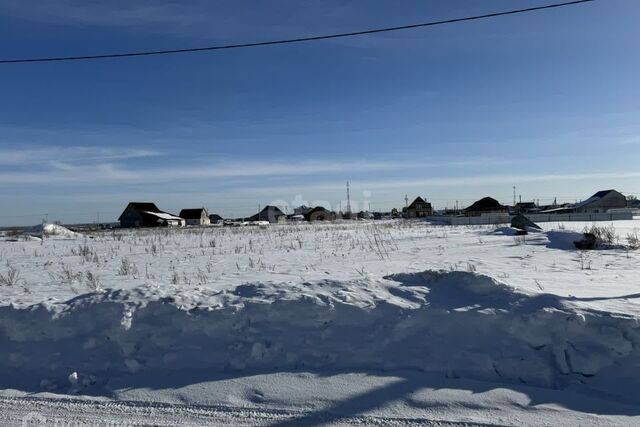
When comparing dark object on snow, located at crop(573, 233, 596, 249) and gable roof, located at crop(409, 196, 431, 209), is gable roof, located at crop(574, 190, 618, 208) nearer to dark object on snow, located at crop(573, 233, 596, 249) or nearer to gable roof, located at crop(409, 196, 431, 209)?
gable roof, located at crop(409, 196, 431, 209)

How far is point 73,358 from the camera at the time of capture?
180 inches

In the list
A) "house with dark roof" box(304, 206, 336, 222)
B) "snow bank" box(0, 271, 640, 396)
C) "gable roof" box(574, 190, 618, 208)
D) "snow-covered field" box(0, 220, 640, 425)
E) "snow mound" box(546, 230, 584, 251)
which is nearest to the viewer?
"snow-covered field" box(0, 220, 640, 425)

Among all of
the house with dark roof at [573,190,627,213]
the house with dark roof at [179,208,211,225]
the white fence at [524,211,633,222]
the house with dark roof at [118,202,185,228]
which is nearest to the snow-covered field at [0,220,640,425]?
the white fence at [524,211,633,222]

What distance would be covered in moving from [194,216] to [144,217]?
10531 millimetres

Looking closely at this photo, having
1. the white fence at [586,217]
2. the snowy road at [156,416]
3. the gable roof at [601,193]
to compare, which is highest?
the gable roof at [601,193]

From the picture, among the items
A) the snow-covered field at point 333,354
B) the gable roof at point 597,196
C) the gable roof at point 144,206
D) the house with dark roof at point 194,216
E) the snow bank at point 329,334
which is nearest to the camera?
the snow-covered field at point 333,354

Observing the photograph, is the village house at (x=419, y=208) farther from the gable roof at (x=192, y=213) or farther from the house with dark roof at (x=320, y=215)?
the gable roof at (x=192, y=213)

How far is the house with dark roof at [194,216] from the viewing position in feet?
253

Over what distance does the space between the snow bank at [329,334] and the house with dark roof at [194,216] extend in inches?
2918

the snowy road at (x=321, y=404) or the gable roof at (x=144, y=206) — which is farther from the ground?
the gable roof at (x=144, y=206)

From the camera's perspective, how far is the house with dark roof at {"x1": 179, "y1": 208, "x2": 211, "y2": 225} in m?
77.1

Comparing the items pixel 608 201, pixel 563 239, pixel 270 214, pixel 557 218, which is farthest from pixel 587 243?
pixel 270 214

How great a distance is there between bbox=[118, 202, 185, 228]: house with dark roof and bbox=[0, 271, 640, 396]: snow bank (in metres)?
65.4

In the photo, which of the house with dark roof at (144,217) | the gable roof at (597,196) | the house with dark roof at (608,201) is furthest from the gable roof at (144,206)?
the gable roof at (597,196)
